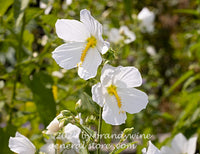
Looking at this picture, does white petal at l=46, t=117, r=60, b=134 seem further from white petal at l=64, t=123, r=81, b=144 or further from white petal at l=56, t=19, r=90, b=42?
white petal at l=56, t=19, r=90, b=42

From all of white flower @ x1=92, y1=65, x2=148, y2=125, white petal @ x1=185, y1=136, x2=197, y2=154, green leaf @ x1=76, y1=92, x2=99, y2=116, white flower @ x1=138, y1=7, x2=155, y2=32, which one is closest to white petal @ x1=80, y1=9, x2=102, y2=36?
white flower @ x1=92, y1=65, x2=148, y2=125

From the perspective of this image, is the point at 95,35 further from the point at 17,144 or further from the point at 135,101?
the point at 17,144

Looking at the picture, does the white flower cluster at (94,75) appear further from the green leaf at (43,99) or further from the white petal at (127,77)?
the green leaf at (43,99)

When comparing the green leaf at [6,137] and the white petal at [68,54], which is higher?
the white petal at [68,54]

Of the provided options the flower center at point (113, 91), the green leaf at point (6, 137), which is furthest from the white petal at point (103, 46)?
the green leaf at point (6, 137)

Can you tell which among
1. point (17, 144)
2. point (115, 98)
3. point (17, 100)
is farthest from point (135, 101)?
point (17, 100)

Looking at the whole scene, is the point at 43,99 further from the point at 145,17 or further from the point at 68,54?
the point at 145,17
